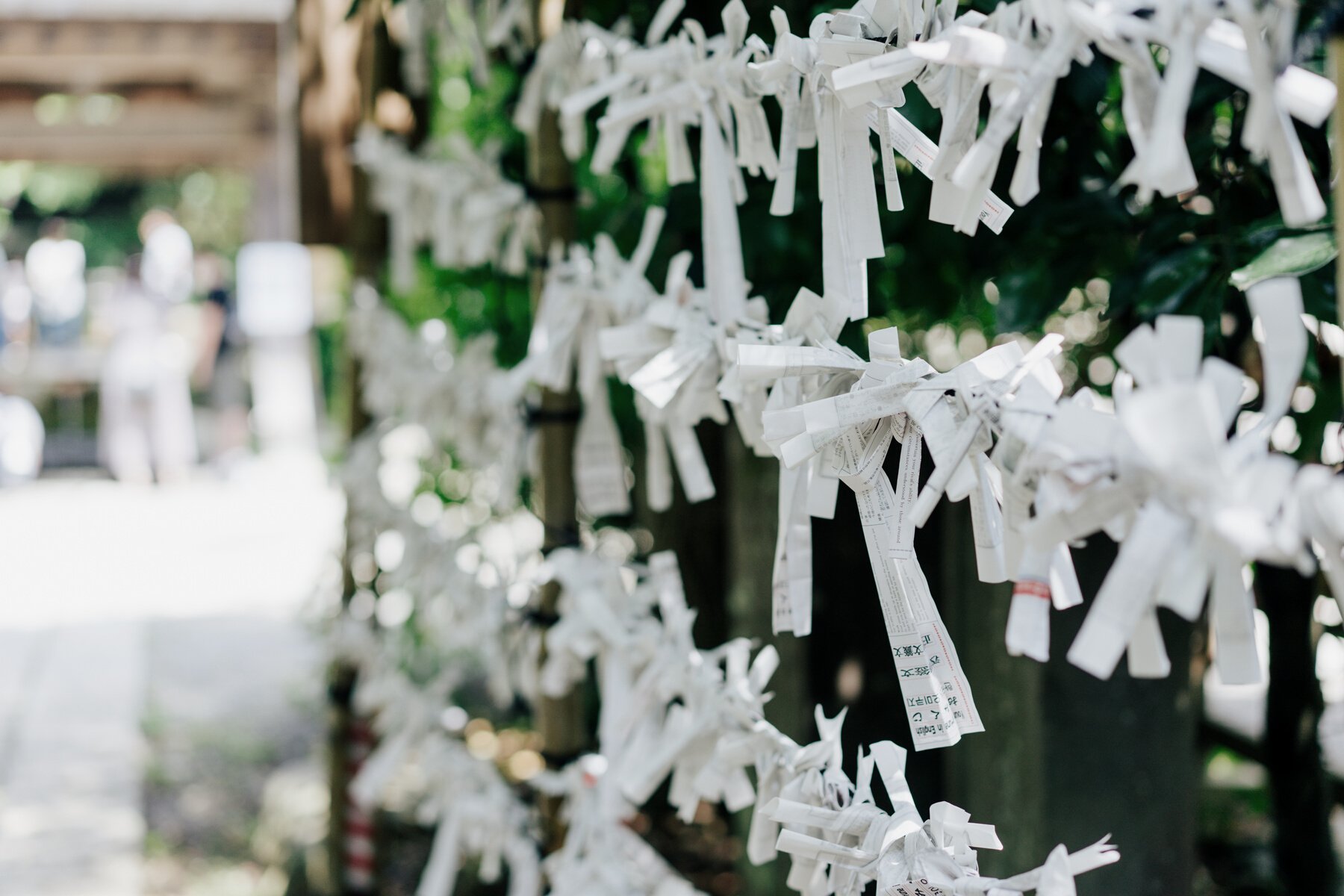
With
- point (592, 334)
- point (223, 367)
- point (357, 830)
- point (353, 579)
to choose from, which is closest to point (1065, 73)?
point (592, 334)

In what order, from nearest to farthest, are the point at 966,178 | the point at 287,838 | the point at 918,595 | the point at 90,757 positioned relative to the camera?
1. the point at 966,178
2. the point at 918,595
3. the point at 287,838
4. the point at 90,757

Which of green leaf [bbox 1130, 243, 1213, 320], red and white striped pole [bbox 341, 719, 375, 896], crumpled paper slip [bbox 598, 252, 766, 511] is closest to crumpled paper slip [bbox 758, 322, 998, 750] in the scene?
crumpled paper slip [bbox 598, 252, 766, 511]

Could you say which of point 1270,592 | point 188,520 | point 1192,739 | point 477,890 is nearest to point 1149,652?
point 1192,739

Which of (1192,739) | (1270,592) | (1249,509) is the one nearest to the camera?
(1249,509)

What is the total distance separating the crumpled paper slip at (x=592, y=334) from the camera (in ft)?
3.76

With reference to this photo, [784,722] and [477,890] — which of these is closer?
[784,722]

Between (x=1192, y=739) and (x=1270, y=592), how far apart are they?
0.28 meters

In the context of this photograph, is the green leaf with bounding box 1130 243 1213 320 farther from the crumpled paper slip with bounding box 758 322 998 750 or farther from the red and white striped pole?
the red and white striped pole

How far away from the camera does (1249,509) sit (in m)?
0.48

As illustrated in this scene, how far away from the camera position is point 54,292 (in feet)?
28.9

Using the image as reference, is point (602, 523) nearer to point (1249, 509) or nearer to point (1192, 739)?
point (1192, 739)

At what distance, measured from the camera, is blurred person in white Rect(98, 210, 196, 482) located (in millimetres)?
7227

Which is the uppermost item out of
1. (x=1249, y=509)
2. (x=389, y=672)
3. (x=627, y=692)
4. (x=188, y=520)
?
(x=1249, y=509)

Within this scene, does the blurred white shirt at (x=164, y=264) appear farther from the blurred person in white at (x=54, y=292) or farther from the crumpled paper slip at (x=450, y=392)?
the crumpled paper slip at (x=450, y=392)
